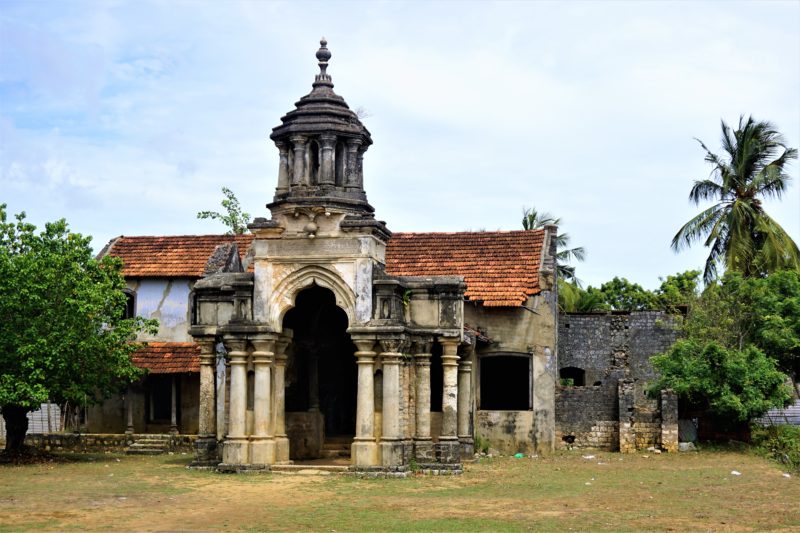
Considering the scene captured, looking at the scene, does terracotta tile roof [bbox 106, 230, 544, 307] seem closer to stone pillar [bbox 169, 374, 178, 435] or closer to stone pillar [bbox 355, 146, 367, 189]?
stone pillar [bbox 169, 374, 178, 435]

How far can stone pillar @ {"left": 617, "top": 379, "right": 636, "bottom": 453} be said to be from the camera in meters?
27.5

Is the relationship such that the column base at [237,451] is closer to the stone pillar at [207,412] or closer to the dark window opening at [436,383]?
the stone pillar at [207,412]

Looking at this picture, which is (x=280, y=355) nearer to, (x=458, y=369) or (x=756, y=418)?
(x=458, y=369)

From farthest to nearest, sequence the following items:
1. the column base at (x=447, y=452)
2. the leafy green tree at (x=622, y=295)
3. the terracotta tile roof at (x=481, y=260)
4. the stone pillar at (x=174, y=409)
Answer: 1. the leafy green tree at (x=622, y=295)
2. the stone pillar at (x=174, y=409)
3. the terracotta tile roof at (x=481, y=260)
4. the column base at (x=447, y=452)

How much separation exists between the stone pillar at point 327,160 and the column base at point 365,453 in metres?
5.23

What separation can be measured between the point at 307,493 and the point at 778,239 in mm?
22712

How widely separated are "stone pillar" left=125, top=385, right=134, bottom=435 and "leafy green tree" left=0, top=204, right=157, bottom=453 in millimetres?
4704

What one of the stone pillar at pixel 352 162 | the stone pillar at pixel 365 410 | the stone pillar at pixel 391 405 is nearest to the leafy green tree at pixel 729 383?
the stone pillar at pixel 391 405

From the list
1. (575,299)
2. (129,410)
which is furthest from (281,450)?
(575,299)

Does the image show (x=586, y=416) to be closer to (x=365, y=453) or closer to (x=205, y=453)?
(x=365, y=453)

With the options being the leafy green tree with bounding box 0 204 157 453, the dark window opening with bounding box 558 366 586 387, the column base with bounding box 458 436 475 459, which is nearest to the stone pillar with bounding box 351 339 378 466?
the column base with bounding box 458 436 475 459

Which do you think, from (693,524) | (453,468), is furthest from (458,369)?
(693,524)

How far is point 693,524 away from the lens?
14.8 meters

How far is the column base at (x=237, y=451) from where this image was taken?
22.1 meters
